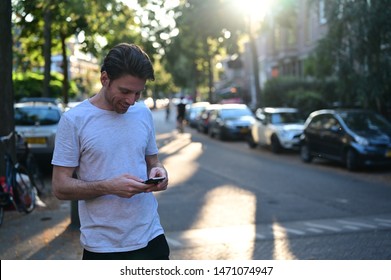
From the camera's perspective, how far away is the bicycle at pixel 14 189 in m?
8.01

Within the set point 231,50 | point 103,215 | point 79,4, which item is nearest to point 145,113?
point 103,215

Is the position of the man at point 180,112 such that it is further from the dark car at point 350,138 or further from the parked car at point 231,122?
the dark car at point 350,138

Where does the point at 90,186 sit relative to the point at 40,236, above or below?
above

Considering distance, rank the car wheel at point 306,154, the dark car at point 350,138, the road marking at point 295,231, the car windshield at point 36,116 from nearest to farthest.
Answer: the road marking at point 295,231
the car windshield at point 36,116
the dark car at point 350,138
the car wheel at point 306,154

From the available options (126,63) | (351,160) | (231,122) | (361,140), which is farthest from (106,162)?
(231,122)

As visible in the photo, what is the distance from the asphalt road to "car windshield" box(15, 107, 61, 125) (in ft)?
9.92

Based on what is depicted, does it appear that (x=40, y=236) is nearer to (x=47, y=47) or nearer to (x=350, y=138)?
(x=350, y=138)

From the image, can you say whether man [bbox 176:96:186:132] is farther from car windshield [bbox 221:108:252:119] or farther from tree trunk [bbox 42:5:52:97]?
tree trunk [bbox 42:5:52:97]

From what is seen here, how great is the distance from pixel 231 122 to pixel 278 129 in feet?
21.5

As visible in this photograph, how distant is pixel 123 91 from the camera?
106 inches

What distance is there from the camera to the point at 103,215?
2.76 meters

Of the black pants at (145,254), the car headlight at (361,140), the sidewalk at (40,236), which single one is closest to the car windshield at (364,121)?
the car headlight at (361,140)

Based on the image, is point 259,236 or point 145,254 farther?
point 259,236

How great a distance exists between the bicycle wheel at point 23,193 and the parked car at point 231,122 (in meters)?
16.0
